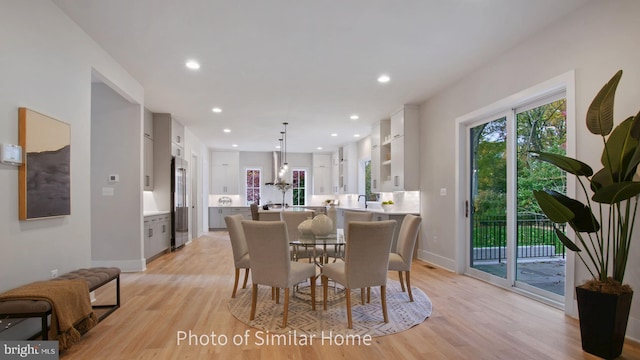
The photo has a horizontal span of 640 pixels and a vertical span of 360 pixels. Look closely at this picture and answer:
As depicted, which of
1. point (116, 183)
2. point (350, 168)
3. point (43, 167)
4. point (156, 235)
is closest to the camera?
point (43, 167)

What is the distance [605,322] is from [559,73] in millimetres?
2222

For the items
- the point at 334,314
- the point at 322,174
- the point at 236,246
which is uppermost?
the point at 322,174

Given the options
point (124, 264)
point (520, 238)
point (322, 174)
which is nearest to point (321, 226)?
point (520, 238)

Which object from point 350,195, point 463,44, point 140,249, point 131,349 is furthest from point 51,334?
point 350,195

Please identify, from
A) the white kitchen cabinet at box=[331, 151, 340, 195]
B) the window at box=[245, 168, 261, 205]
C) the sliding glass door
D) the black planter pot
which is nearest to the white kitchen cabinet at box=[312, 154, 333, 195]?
the white kitchen cabinet at box=[331, 151, 340, 195]

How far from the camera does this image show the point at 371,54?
12.3 feet

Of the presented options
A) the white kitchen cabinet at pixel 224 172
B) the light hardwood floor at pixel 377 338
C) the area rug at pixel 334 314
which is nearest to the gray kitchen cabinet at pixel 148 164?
the light hardwood floor at pixel 377 338

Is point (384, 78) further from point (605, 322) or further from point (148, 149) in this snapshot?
point (148, 149)

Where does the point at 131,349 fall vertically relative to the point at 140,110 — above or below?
below

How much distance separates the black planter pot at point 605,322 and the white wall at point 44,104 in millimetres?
4158

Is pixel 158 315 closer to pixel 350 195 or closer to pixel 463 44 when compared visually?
pixel 463 44

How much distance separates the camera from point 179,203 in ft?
22.2

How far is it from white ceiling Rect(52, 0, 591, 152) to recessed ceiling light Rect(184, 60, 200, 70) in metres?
0.07

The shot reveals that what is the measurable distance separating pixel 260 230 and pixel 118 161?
3266 millimetres
